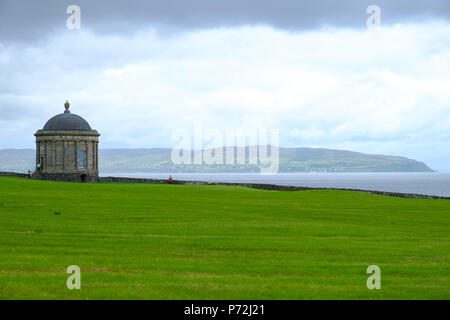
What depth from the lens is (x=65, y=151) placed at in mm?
81188

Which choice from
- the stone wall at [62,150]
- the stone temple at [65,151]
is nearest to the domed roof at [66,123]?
the stone temple at [65,151]

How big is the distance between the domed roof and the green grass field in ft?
174

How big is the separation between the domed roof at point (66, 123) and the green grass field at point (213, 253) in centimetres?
5305

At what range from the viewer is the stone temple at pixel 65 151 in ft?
266

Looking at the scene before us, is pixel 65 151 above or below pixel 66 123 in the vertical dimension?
below

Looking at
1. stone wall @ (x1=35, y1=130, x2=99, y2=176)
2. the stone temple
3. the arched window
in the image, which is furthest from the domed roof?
the arched window

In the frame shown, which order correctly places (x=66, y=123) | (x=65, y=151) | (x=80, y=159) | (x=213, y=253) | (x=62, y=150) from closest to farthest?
(x=213, y=253) < (x=65, y=151) < (x=62, y=150) < (x=66, y=123) < (x=80, y=159)

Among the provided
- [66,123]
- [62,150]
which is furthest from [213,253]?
[66,123]

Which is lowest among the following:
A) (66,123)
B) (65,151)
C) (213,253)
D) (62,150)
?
(213,253)

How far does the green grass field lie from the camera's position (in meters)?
12.8

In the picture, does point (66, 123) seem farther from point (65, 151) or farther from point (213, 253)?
point (213, 253)

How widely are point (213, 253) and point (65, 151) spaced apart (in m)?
68.0
